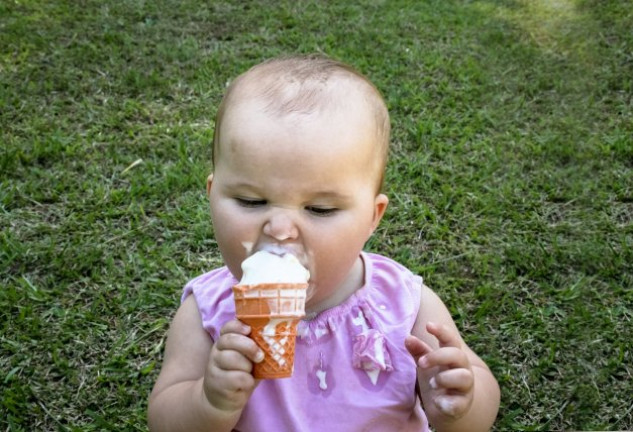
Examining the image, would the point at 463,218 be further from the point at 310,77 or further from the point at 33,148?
the point at 33,148

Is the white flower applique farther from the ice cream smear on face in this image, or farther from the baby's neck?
the ice cream smear on face

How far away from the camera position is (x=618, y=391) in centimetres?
246

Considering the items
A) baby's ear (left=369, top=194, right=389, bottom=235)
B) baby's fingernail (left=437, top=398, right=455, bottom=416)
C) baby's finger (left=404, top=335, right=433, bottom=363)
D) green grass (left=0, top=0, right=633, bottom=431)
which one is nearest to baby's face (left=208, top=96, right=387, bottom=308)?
baby's ear (left=369, top=194, right=389, bottom=235)

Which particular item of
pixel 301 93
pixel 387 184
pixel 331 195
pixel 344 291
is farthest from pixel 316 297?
pixel 387 184

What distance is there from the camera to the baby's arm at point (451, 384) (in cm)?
165

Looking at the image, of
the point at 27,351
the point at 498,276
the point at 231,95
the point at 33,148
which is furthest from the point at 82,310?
the point at 498,276

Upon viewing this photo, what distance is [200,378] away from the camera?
1847mm

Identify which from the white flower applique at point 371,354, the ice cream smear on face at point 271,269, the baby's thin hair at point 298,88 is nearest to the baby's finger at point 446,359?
the white flower applique at point 371,354

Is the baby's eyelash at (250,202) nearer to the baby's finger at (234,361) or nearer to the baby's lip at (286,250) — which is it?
the baby's lip at (286,250)

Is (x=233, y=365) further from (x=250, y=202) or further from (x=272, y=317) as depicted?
(x=250, y=202)

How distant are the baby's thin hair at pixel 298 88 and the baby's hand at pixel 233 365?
0.45 m

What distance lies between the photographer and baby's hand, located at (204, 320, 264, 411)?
4.90ft

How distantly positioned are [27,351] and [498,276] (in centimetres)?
174

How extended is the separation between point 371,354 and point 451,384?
0.28 meters
